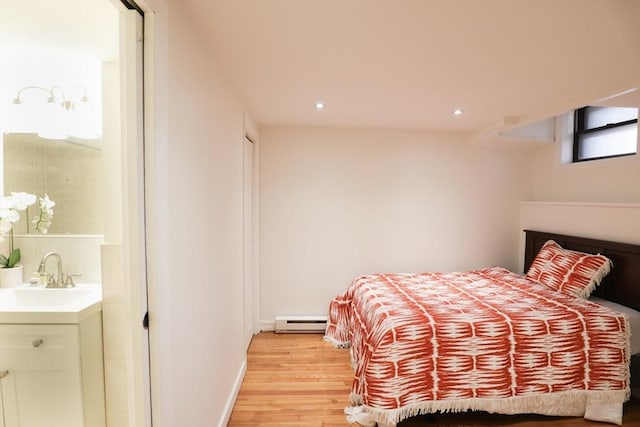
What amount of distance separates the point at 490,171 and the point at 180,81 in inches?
143

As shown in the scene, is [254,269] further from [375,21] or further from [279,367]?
[375,21]

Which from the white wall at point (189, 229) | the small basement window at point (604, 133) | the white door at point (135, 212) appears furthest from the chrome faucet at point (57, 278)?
the small basement window at point (604, 133)

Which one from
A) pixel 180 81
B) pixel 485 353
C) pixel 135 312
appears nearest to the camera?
pixel 135 312

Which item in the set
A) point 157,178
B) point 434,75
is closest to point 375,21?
point 434,75

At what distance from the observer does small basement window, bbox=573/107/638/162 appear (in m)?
2.89

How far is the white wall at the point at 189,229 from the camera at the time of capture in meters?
1.16

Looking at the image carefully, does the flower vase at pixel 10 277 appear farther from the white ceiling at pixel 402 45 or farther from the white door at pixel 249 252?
the white door at pixel 249 252

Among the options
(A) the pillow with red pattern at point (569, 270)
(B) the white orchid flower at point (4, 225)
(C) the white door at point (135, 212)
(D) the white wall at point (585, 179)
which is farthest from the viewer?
(D) the white wall at point (585, 179)

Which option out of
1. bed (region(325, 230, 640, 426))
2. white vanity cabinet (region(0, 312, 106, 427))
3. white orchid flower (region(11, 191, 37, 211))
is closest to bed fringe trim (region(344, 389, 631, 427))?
bed (region(325, 230, 640, 426))

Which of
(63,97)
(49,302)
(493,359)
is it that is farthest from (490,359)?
(63,97)

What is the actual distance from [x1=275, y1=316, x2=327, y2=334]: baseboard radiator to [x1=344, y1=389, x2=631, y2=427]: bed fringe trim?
1.39m

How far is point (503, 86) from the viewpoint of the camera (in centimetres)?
228

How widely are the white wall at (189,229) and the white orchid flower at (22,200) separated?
3.23ft

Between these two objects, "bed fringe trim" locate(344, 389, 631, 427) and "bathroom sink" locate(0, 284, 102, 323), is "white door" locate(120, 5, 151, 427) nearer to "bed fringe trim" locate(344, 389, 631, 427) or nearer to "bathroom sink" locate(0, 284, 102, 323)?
"bathroom sink" locate(0, 284, 102, 323)
